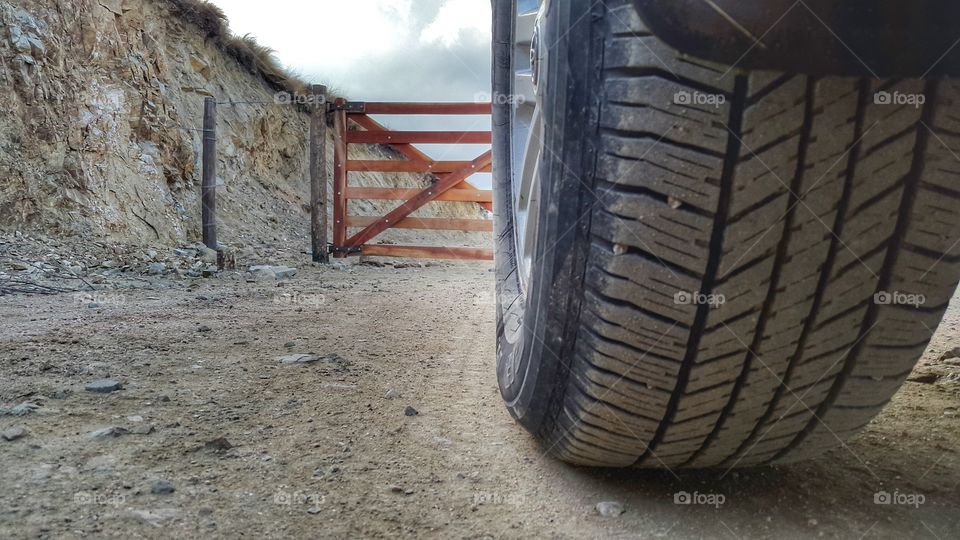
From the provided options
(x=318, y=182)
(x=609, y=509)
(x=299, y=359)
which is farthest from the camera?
(x=318, y=182)

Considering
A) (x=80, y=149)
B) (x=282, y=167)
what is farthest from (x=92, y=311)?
(x=282, y=167)

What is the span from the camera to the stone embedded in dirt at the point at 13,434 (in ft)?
5.18

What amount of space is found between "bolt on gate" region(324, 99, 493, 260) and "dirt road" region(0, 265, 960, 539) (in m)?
5.22

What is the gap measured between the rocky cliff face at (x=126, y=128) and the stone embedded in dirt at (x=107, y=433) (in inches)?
242

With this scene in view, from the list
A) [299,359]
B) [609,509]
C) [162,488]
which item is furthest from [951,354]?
[162,488]

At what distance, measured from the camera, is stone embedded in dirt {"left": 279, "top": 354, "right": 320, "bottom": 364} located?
2420 millimetres

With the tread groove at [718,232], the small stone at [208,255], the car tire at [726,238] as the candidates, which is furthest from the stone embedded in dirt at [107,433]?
the small stone at [208,255]

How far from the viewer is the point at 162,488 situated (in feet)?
4.37

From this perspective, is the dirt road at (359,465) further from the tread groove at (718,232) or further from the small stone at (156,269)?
the small stone at (156,269)

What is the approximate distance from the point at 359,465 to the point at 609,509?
1.79 ft

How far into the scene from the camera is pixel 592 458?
133cm

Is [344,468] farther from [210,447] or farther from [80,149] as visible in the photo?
[80,149]

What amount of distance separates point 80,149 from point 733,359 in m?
8.45

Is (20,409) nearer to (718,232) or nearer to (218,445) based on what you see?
(218,445)
